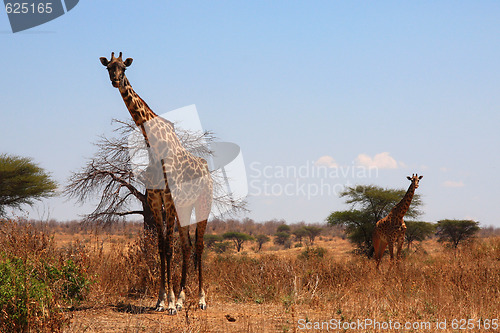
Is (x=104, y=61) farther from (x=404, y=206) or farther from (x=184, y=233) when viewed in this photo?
(x=404, y=206)

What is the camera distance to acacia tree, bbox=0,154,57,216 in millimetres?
24344

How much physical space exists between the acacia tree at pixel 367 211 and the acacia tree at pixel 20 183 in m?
15.8

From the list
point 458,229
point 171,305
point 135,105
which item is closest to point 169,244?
Answer: point 171,305

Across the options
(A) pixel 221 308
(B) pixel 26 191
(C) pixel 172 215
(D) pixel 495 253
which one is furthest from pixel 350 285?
(B) pixel 26 191

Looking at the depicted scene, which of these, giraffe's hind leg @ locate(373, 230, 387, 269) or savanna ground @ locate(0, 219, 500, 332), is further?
giraffe's hind leg @ locate(373, 230, 387, 269)

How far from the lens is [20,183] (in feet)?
80.9

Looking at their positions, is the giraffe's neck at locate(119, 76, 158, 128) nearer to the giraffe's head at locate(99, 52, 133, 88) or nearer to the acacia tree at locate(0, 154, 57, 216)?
the giraffe's head at locate(99, 52, 133, 88)

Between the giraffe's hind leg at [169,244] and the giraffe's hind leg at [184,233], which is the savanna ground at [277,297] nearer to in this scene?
the giraffe's hind leg at [169,244]

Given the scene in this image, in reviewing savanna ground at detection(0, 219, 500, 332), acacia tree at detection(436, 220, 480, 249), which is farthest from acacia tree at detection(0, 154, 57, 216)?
acacia tree at detection(436, 220, 480, 249)

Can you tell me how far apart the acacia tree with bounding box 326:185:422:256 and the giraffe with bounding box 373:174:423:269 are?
8.47 m

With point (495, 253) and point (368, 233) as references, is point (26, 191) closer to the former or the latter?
point (368, 233)

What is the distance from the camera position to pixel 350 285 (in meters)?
10.6

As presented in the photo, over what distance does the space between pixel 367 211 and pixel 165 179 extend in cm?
1918

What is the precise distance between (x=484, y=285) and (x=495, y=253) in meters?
10.2
